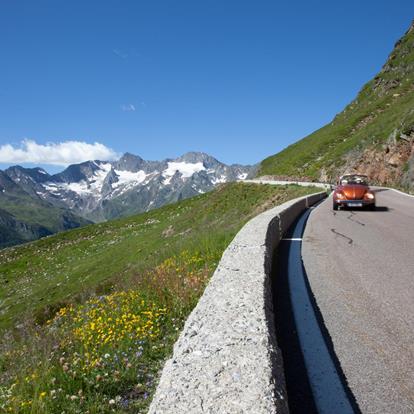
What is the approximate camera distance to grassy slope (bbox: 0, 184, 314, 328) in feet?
87.2

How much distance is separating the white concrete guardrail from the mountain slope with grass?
36.3 metres

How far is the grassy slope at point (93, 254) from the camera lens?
87.2ft

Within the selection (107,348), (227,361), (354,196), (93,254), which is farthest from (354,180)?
(93,254)

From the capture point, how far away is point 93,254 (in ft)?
136

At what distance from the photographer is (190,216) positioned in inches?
1741

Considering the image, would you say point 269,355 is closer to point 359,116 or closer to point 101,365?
Result: point 101,365

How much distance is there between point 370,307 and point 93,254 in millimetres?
38652

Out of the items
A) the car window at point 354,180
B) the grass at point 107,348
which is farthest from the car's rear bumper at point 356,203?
the grass at point 107,348

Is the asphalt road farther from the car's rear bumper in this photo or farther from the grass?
the car's rear bumper

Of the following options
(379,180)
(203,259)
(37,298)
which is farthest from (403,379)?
(379,180)

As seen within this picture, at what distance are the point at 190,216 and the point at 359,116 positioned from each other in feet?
206

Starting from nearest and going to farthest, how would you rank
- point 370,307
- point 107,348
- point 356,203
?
point 107,348 → point 370,307 → point 356,203

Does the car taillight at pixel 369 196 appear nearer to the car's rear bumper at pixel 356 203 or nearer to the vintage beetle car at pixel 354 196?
the vintage beetle car at pixel 354 196

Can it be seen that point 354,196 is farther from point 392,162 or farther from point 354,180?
point 392,162
